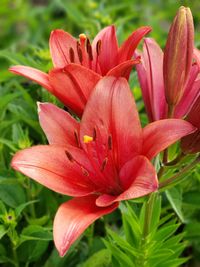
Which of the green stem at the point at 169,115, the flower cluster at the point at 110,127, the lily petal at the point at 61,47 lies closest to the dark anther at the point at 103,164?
the flower cluster at the point at 110,127

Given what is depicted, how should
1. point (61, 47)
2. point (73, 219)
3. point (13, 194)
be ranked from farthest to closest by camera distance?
point (13, 194) → point (61, 47) → point (73, 219)

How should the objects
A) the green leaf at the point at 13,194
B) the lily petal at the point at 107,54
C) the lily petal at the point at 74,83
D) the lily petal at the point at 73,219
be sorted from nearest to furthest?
the lily petal at the point at 73,219, the lily petal at the point at 74,83, the lily petal at the point at 107,54, the green leaf at the point at 13,194

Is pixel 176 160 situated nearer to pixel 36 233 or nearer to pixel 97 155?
pixel 97 155

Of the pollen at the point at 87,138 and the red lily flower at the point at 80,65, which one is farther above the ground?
the red lily flower at the point at 80,65

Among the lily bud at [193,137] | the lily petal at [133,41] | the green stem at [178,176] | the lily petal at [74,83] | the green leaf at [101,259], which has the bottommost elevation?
the green leaf at [101,259]

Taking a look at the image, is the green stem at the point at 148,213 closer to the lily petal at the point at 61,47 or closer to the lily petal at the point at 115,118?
the lily petal at the point at 115,118

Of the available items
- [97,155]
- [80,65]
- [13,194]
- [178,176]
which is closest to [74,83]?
[80,65]
